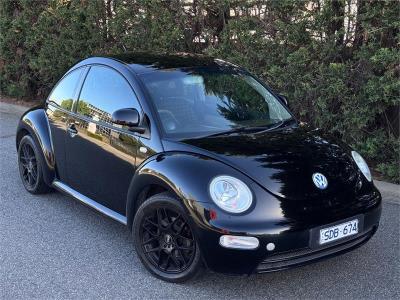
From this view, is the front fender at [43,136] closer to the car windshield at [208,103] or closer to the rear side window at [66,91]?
the rear side window at [66,91]

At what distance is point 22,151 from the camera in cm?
587

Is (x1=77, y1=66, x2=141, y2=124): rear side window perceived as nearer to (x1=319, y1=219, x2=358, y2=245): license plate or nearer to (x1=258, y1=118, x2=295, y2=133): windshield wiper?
(x1=258, y1=118, x2=295, y2=133): windshield wiper

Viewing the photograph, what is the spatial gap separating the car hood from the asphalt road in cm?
67

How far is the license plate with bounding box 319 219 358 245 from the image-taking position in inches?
136

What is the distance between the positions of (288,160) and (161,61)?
1.61 metres

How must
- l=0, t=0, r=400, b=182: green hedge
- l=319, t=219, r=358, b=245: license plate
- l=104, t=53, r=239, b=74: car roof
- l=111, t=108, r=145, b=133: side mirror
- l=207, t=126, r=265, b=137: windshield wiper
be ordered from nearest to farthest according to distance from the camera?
l=319, t=219, r=358, b=245: license plate → l=111, t=108, r=145, b=133: side mirror → l=207, t=126, r=265, b=137: windshield wiper → l=104, t=53, r=239, b=74: car roof → l=0, t=0, r=400, b=182: green hedge

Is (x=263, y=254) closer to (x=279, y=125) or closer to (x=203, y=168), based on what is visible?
(x=203, y=168)

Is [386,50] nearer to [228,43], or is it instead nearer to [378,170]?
[378,170]

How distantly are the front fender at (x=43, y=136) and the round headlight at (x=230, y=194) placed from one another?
90.6 inches

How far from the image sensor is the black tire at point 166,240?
3588 millimetres

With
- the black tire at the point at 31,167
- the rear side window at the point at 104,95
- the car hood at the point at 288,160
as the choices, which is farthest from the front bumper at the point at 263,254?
the black tire at the point at 31,167

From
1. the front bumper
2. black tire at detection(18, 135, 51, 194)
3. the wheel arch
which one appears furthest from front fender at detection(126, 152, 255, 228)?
black tire at detection(18, 135, 51, 194)

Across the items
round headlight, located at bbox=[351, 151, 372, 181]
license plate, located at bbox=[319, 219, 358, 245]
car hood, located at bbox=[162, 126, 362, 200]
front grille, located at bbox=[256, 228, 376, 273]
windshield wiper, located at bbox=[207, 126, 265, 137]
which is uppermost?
windshield wiper, located at bbox=[207, 126, 265, 137]

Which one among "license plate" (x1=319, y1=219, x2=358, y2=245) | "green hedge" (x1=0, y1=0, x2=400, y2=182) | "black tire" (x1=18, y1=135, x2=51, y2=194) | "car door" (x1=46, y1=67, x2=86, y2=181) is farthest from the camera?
"green hedge" (x1=0, y1=0, x2=400, y2=182)
